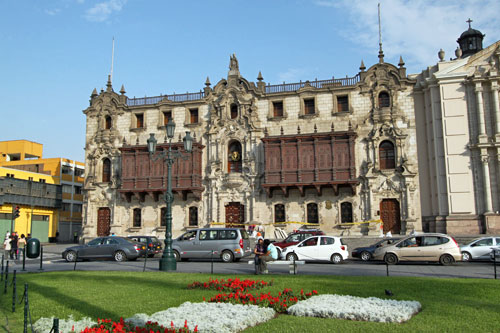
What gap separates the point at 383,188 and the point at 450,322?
26.2m

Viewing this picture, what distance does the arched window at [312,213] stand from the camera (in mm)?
34500

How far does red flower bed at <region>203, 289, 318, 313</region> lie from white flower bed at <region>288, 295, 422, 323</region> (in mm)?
327

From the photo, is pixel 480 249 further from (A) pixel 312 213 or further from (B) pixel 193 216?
(B) pixel 193 216

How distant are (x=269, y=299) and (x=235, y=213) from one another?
26.4 metres

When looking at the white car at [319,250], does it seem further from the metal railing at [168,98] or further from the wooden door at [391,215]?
the metal railing at [168,98]

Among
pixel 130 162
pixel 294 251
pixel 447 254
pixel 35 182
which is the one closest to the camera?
pixel 447 254

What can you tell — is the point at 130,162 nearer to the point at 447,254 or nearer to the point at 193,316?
the point at 447,254

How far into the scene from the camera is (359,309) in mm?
8883

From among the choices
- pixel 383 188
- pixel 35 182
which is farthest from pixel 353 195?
pixel 35 182

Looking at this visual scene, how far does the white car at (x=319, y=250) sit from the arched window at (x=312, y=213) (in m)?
11.7

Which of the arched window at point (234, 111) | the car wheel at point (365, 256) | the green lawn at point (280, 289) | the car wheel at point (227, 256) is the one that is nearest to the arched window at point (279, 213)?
the arched window at point (234, 111)

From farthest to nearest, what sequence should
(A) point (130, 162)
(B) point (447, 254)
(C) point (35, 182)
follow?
(C) point (35, 182)
(A) point (130, 162)
(B) point (447, 254)

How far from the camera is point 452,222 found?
30.7 m

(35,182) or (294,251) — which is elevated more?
(35,182)
